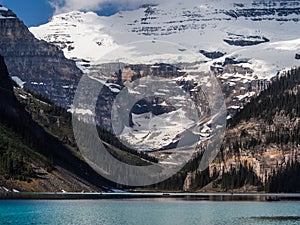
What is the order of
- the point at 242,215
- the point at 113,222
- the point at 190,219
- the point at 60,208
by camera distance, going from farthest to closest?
the point at 60,208, the point at 242,215, the point at 190,219, the point at 113,222

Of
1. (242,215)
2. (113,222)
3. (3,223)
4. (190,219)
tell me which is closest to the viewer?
(3,223)

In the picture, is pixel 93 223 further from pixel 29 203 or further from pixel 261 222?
pixel 29 203

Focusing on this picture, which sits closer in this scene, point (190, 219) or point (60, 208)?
point (190, 219)

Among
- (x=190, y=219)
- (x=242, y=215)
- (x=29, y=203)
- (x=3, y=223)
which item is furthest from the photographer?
(x=29, y=203)

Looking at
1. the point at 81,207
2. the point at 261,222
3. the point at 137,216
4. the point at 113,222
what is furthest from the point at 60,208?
the point at 261,222

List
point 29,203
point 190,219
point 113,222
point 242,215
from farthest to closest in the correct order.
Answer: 1. point 29,203
2. point 242,215
3. point 190,219
4. point 113,222

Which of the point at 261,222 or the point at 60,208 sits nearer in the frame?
the point at 261,222

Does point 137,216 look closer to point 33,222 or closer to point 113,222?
point 113,222

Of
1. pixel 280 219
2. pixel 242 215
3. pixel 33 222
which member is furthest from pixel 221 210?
pixel 33 222
